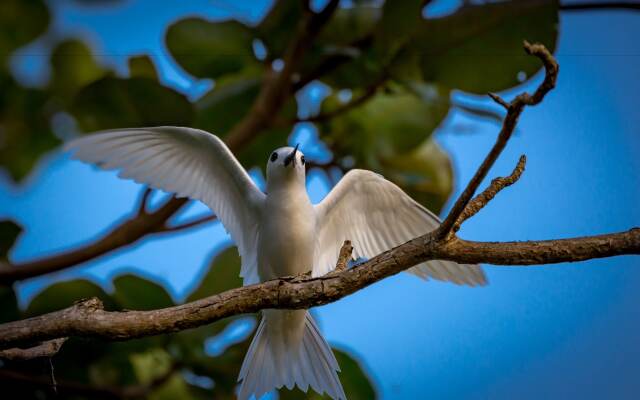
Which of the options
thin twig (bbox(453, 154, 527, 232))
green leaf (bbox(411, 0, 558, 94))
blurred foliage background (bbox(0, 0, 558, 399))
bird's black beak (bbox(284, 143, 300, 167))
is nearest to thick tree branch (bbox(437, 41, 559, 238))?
thin twig (bbox(453, 154, 527, 232))

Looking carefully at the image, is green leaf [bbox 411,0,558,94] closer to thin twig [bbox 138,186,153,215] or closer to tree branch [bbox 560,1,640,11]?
tree branch [bbox 560,1,640,11]

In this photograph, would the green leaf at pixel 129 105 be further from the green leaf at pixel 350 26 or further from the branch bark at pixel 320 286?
the branch bark at pixel 320 286

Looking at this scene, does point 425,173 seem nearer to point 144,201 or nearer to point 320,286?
point 144,201

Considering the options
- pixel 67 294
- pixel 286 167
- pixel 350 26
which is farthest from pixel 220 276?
pixel 350 26

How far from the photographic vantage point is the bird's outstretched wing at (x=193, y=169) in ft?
2.79

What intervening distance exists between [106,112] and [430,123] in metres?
0.49

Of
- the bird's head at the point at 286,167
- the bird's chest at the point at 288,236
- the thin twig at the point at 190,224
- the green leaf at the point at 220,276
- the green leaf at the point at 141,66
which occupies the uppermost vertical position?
the green leaf at the point at 141,66

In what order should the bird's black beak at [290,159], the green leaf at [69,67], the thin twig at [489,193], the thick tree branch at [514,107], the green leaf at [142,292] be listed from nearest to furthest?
the thick tree branch at [514,107] → the thin twig at [489,193] → the bird's black beak at [290,159] → the green leaf at [142,292] → the green leaf at [69,67]

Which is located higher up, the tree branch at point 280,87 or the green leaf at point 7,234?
the tree branch at point 280,87

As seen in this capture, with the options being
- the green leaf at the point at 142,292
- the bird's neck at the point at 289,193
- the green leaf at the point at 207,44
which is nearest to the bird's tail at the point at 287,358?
the bird's neck at the point at 289,193

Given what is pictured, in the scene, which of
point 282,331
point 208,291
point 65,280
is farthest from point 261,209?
point 65,280

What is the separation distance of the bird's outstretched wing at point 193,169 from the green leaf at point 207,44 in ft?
0.89

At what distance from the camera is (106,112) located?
1049 mm

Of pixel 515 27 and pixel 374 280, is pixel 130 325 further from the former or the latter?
pixel 515 27
